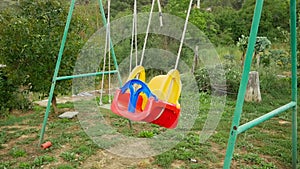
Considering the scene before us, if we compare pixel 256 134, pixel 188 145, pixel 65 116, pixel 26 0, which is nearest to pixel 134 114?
pixel 188 145

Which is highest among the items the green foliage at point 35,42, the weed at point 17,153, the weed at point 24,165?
the green foliage at point 35,42

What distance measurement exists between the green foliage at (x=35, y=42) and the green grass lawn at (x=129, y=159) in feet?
2.36

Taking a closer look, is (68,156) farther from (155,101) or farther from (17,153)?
(155,101)

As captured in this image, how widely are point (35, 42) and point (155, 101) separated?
8.59ft

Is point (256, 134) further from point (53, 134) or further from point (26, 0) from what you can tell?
point (26, 0)

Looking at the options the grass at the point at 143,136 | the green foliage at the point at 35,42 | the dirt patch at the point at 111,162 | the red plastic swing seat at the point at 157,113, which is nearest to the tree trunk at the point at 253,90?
the grass at the point at 143,136

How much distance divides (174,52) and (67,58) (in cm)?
299

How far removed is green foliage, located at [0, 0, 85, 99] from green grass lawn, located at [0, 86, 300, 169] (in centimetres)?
72

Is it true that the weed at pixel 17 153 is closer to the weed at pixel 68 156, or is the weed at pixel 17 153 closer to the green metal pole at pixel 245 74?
the weed at pixel 68 156

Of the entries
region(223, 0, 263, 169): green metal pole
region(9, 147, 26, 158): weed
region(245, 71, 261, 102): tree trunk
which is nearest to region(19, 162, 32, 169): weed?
region(9, 147, 26, 158): weed

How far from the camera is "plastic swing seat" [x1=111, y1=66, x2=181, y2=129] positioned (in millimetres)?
2539

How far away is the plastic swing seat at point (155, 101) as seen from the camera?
8.33ft

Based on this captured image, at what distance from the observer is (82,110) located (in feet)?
18.4

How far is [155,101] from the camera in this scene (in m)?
2.51
